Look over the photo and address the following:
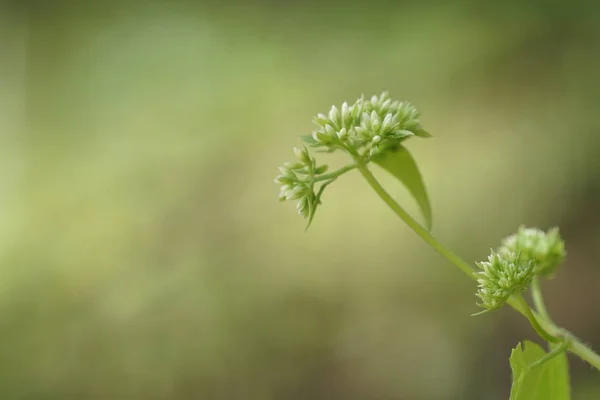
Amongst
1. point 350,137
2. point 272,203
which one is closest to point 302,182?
point 350,137

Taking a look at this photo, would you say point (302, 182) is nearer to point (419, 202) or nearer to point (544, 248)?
point (419, 202)

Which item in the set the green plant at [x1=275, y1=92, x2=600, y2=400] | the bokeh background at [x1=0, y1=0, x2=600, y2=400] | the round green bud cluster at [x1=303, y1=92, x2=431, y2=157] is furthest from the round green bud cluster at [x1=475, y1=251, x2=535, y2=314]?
the bokeh background at [x1=0, y1=0, x2=600, y2=400]

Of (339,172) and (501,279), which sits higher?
(339,172)

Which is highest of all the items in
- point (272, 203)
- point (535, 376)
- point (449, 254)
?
point (272, 203)

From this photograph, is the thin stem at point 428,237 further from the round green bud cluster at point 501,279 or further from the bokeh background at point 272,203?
the bokeh background at point 272,203

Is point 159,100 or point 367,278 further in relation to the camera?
point 159,100

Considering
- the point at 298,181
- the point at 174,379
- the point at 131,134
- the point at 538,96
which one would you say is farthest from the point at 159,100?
the point at 298,181

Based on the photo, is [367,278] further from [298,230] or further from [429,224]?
[429,224]

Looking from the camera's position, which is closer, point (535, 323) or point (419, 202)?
point (535, 323)
